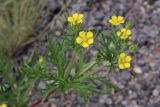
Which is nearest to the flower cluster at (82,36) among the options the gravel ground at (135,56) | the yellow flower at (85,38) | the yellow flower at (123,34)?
the yellow flower at (85,38)

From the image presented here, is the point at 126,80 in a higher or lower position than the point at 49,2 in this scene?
lower

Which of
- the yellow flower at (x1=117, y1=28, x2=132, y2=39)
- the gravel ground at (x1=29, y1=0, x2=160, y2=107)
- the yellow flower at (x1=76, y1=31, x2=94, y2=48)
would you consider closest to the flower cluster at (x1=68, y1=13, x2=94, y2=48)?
the yellow flower at (x1=76, y1=31, x2=94, y2=48)

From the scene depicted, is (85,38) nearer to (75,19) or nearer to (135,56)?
(75,19)

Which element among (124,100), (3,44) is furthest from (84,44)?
(3,44)

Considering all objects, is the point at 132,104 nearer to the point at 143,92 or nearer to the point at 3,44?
the point at 143,92

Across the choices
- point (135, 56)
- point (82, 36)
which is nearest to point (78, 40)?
point (82, 36)

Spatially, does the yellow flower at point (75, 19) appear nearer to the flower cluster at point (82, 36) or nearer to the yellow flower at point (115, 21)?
the flower cluster at point (82, 36)

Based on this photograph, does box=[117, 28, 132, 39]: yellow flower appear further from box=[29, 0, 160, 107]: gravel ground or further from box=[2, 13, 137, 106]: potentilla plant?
box=[29, 0, 160, 107]: gravel ground
